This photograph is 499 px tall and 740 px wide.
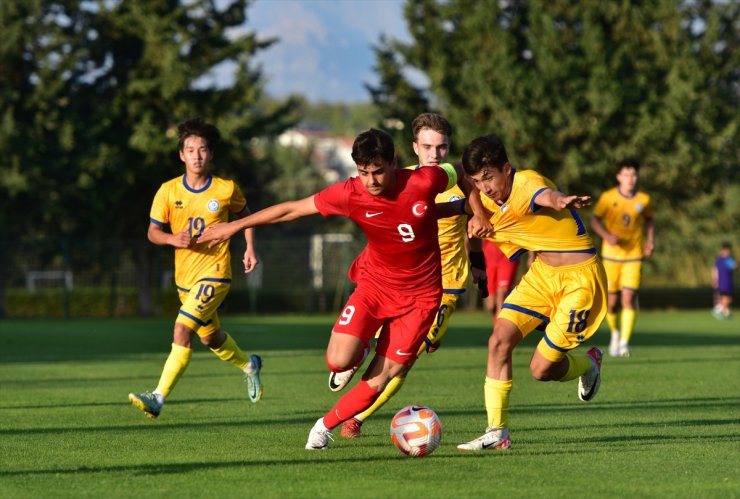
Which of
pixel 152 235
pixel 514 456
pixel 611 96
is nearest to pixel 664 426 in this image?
pixel 514 456

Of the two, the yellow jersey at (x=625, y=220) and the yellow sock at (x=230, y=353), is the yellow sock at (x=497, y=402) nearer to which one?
the yellow sock at (x=230, y=353)

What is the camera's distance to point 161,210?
10594 mm

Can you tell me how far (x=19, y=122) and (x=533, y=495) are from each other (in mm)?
35964

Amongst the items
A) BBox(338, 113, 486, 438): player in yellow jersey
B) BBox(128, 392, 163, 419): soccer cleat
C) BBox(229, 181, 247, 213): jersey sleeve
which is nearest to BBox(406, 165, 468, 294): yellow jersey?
BBox(338, 113, 486, 438): player in yellow jersey

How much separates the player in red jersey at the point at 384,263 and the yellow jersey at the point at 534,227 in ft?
1.26

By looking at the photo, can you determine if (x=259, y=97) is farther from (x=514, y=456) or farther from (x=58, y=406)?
(x=514, y=456)

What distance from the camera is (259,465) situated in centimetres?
722

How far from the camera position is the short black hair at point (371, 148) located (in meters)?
7.40

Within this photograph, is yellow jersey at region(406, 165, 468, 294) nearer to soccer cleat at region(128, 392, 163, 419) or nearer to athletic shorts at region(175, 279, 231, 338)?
athletic shorts at region(175, 279, 231, 338)

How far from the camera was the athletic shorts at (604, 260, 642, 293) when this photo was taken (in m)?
17.1

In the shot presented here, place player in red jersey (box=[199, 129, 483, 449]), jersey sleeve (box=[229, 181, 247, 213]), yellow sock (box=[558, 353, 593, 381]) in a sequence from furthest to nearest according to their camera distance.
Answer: jersey sleeve (box=[229, 181, 247, 213])
yellow sock (box=[558, 353, 593, 381])
player in red jersey (box=[199, 129, 483, 449])

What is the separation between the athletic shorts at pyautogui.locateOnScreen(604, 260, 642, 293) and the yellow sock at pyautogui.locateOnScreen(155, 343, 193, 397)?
28.3 feet

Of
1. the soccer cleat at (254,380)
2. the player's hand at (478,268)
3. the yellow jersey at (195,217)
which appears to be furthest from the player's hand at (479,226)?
the soccer cleat at (254,380)

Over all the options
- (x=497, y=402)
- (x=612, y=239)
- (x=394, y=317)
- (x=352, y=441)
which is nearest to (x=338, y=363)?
(x=394, y=317)
